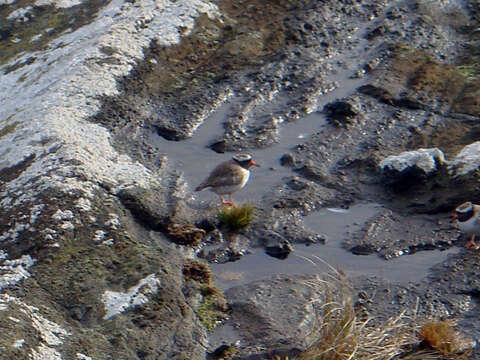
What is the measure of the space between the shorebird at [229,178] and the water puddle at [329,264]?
955mm

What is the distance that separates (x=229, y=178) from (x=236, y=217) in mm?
501

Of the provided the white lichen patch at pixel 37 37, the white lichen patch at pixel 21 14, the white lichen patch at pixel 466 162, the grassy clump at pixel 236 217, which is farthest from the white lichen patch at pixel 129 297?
the white lichen patch at pixel 21 14

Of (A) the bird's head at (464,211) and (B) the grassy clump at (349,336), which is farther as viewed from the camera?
(A) the bird's head at (464,211)

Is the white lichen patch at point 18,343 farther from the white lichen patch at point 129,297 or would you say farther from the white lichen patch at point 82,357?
the white lichen patch at point 129,297

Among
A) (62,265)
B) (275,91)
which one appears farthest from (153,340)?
(275,91)

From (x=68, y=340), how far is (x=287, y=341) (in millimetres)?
2078

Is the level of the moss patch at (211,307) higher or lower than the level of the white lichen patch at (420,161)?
higher

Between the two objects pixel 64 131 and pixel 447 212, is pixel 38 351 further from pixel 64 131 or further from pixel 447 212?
pixel 447 212

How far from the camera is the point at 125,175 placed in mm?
8062

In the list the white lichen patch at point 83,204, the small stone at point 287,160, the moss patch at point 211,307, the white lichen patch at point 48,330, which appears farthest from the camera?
the small stone at point 287,160

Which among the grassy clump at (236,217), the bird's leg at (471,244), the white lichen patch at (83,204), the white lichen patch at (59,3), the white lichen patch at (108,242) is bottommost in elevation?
the bird's leg at (471,244)

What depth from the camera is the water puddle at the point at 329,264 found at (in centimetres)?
780

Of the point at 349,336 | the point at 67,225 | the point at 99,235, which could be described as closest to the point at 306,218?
the point at 349,336

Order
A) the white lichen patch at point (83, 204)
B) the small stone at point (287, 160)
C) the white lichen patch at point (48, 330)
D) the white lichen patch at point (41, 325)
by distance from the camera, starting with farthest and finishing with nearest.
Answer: the small stone at point (287, 160) → the white lichen patch at point (83, 204) → the white lichen patch at point (48, 330) → the white lichen patch at point (41, 325)
